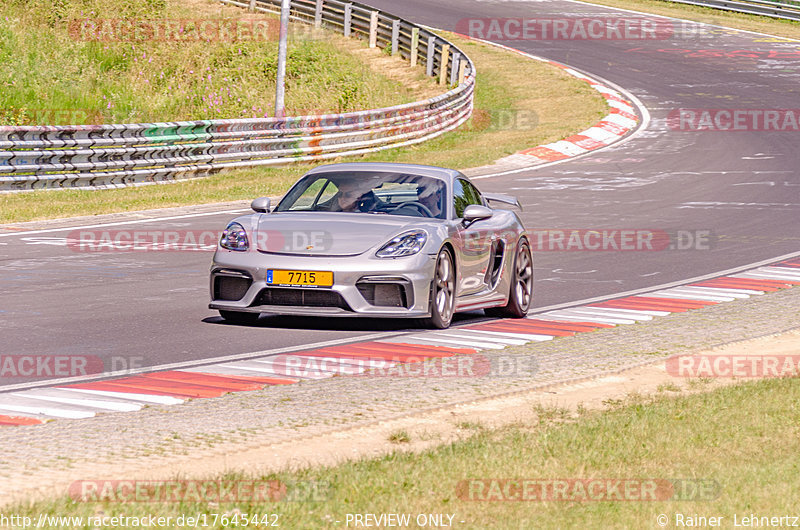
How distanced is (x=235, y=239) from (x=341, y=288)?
1.09 m

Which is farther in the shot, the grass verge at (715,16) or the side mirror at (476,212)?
the grass verge at (715,16)

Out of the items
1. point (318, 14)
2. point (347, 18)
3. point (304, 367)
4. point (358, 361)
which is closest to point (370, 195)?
point (358, 361)

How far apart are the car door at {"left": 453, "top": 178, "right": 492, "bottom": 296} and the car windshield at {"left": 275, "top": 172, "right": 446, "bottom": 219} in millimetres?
231

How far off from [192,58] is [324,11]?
302 inches

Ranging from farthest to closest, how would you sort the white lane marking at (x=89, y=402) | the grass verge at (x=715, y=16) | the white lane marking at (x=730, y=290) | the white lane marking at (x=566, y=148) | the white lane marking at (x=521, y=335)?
the grass verge at (x=715, y=16) < the white lane marking at (x=566, y=148) < the white lane marking at (x=730, y=290) < the white lane marking at (x=521, y=335) < the white lane marking at (x=89, y=402)

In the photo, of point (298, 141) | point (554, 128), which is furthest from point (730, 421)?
point (554, 128)

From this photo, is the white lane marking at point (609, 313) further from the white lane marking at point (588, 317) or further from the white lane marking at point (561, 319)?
the white lane marking at point (561, 319)

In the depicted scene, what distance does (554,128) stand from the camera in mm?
35406

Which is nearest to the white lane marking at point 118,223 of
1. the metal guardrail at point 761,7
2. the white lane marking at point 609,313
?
the white lane marking at point 609,313

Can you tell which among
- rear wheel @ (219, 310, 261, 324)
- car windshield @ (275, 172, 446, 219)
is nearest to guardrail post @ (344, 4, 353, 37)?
car windshield @ (275, 172, 446, 219)

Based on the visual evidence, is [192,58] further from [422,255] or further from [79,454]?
[79,454]

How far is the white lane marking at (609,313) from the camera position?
489 inches

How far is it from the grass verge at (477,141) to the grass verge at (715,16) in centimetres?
1206

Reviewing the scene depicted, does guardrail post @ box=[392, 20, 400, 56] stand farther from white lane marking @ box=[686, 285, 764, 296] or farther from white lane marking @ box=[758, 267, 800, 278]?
white lane marking @ box=[686, 285, 764, 296]
